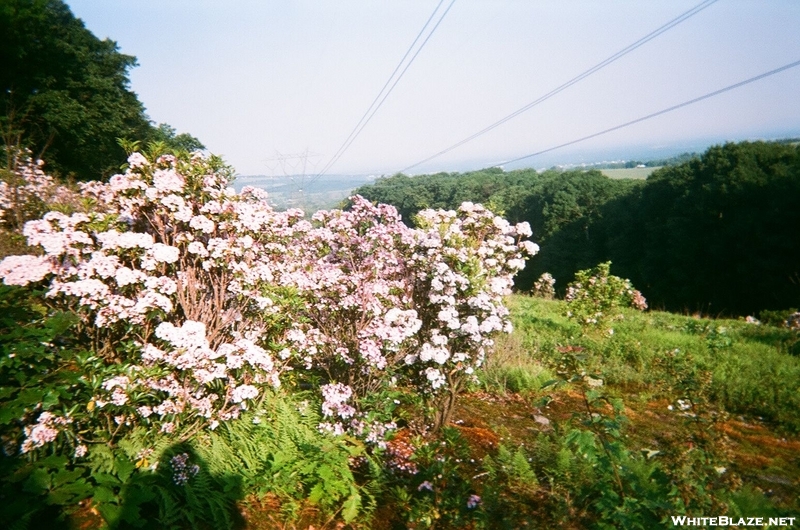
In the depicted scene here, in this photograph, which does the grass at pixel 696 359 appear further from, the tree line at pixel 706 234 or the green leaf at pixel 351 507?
the tree line at pixel 706 234

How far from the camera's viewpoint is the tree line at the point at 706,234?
26.8m

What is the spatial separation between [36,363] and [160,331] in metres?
0.81

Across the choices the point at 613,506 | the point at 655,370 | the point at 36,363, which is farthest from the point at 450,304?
the point at 655,370

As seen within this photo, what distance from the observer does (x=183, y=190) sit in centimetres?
387

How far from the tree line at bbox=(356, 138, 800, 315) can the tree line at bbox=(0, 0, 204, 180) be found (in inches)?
797

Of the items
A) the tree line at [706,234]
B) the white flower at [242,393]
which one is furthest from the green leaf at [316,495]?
the tree line at [706,234]

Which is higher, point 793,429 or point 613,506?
point 613,506

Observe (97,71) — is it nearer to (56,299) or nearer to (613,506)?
(56,299)

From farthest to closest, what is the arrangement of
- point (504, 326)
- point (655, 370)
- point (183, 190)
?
point (655, 370) < point (504, 326) < point (183, 190)

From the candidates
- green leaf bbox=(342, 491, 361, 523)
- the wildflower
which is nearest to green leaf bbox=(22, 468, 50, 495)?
green leaf bbox=(342, 491, 361, 523)

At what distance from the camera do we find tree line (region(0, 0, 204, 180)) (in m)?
21.5

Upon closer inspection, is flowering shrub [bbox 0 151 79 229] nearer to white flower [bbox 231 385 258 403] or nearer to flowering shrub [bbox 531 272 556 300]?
white flower [bbox 231 385 258 403]

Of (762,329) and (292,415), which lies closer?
(292,415)

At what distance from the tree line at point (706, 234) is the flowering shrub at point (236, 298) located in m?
14.0
